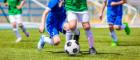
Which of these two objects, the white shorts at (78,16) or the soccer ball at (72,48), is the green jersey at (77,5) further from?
the soccer ball at (72,48)

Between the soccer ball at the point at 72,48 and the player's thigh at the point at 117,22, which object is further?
the player's thigh at the point at 117,22

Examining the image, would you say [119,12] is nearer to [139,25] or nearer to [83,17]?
[83,17]

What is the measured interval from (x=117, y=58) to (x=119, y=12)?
478cm

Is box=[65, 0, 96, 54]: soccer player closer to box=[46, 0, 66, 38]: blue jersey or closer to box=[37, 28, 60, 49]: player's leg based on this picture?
box=[46, 0, 66, 38]: blue jersey

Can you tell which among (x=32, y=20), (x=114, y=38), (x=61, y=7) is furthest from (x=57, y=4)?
(x=32, y=20)

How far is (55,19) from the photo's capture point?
11.9 m

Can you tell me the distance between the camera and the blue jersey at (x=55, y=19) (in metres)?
11.7

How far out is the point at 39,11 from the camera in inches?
1334

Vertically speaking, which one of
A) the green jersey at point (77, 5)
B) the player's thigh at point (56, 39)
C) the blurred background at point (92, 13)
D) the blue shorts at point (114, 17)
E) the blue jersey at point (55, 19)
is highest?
the green jersey at point (77, 5)

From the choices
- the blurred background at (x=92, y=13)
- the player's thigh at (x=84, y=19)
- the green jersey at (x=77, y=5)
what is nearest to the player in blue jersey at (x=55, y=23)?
the green jersey at (x=77, y=5)

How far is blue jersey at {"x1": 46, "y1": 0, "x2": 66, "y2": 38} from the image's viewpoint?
11695 millimetres

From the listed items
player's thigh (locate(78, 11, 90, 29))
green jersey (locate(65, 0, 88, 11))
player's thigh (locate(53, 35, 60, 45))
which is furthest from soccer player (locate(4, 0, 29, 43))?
player's thigh (locate(78, 11, 90, 29))

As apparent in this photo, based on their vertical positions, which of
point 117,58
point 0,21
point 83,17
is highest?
point 83,17

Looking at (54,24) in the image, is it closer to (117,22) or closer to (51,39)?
(51,39)
